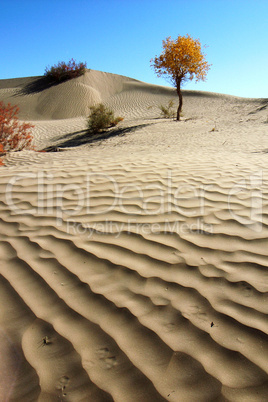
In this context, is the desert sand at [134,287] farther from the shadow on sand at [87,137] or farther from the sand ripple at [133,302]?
the shadow on sand at [87,137]

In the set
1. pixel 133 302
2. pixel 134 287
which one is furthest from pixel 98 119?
pixel 133 302

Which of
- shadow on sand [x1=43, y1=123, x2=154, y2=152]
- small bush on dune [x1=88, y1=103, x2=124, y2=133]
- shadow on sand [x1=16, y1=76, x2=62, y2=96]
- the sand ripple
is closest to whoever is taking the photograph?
the sand ripple

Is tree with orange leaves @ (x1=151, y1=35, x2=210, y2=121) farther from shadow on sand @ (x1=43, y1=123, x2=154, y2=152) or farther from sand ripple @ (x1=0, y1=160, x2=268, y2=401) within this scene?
sand ripple @ (x1=0, y1=160, x2=268, y2=401)

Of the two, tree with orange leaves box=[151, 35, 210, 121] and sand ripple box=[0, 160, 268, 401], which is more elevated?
tree with orange leaves box=[151, 35, 210, 121]

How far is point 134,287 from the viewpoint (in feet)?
6.71

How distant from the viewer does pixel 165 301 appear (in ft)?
6.29

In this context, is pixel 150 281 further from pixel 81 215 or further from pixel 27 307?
pixel 81 215

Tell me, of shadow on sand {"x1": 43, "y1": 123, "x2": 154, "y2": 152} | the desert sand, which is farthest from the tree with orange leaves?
the desert sand

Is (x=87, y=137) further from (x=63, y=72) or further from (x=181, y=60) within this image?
(x=63, y=72)

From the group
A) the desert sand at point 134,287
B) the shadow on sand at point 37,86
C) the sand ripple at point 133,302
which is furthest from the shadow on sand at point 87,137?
the shadow on sand at point 37,86

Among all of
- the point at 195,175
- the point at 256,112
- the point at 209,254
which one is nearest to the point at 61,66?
the point at 256,112

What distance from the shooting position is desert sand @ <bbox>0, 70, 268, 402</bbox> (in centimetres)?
145

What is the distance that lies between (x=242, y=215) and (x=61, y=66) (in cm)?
3403

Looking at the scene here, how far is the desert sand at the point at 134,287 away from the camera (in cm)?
145
